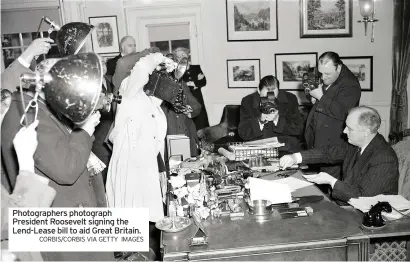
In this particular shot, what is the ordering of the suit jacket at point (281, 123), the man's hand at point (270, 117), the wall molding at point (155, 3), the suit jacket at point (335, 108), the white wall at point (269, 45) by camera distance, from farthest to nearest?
the wall molding at point (155, 3) < the white wall at point (269, 45) < the suit jacket at point (281, 123) < the man's hand at point (270, 117) < the suit jacket at point (335, 108)

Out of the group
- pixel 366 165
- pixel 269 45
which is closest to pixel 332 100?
pixel 366 165

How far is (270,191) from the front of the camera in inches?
115

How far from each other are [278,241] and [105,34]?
587 cm

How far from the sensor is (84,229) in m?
2.36

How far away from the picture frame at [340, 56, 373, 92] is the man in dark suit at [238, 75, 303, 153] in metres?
2.68

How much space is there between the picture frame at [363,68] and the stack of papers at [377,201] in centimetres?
446

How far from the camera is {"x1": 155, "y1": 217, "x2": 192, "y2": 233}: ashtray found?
101 inches

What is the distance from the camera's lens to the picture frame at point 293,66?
702 centimetres

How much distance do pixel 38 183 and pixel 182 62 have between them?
231cm

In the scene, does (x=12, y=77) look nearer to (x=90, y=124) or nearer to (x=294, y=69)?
(x=90, y=124)

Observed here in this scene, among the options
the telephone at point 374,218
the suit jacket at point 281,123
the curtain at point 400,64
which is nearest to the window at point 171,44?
the suit jacket at point 281,123

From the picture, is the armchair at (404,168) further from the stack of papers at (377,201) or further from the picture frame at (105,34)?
the picture frame at (105,34)

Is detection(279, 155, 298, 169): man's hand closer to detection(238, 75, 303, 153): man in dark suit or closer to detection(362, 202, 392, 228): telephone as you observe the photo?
detection(238, 75, 303, 153): man in dark suit

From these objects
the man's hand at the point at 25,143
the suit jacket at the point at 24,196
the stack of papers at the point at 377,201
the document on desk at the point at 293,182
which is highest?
the man's hand at the point at 25,143
